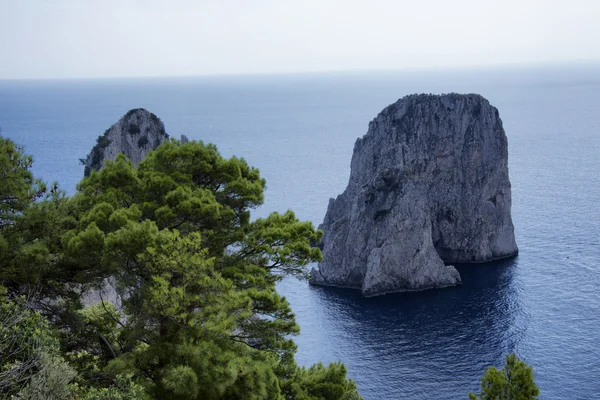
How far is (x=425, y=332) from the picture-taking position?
247 feet

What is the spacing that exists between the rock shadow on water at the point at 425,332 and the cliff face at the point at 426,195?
5379mm

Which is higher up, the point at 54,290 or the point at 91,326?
the point at 54,290

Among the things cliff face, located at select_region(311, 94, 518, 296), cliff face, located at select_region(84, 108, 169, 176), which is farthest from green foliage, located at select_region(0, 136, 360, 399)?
cliff face, located at select_region(311, 94, 518, 296)

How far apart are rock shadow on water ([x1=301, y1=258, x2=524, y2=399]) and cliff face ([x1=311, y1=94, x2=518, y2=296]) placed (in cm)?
538

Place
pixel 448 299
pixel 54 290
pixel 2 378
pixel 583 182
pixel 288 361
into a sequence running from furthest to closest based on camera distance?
pixel 583 182
pixel 448 299
pixel 288 361
pixel 54 290
pixel 2 378

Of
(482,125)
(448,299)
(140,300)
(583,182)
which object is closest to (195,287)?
(140,300)

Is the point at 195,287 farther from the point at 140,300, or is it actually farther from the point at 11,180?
the point at 11,180

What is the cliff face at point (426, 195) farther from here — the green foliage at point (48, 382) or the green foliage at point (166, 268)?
the green foliage at point (48, 382)

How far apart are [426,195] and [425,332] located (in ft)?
91.9

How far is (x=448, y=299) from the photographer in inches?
3413

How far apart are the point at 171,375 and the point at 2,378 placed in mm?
5277

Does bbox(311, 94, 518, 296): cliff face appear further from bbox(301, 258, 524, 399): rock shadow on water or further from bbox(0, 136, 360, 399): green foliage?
bbox(0, 136, 360, 399): green foliage

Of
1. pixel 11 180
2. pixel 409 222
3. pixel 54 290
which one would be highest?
pixel 11 180

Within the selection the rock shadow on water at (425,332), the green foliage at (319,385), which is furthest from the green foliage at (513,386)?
the rock shadow on water at (425,332)
